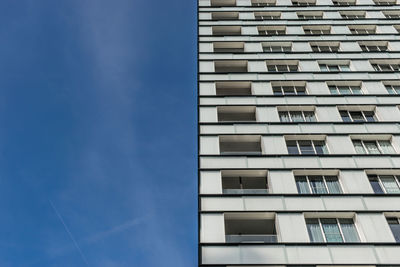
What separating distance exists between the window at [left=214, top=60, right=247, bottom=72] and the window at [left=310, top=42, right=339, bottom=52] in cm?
686

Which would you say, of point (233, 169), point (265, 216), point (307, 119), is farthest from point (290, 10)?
point (265, 216)

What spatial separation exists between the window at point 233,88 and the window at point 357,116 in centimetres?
703

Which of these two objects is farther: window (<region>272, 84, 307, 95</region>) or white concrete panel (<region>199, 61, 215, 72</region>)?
white concrete panel (<region>199, 61, 215, 72</region>)

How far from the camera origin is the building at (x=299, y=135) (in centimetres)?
1786

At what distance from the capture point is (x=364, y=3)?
127 ft

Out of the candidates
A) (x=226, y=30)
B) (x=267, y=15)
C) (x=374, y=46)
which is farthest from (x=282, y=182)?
(x=267, y=15)

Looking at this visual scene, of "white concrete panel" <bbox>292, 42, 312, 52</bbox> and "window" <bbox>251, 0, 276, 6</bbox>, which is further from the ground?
"window" <bbox>251, 0, 276, 6</bbox>

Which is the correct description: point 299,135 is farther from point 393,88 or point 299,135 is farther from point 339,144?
point 393,88

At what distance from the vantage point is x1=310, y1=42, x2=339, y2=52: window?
109 feet

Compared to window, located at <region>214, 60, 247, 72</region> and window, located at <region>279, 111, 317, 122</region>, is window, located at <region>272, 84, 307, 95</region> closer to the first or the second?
window, located at <region>279, 111, 317, 122</region>

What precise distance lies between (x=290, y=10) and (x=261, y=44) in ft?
24.3

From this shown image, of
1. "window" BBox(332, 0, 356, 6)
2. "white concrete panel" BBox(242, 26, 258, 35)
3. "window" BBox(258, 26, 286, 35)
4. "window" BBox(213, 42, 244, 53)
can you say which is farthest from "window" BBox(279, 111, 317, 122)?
"window" BBox(332, 0, 356, 6)

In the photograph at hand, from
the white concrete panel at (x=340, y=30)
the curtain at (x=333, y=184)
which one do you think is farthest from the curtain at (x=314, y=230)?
the white concrete panel at (x=340, y=30)

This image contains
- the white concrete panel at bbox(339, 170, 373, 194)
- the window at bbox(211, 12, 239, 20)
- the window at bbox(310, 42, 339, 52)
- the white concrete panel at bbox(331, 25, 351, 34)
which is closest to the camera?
the white concrete panel at bbox(339, 170, 373, 194)
